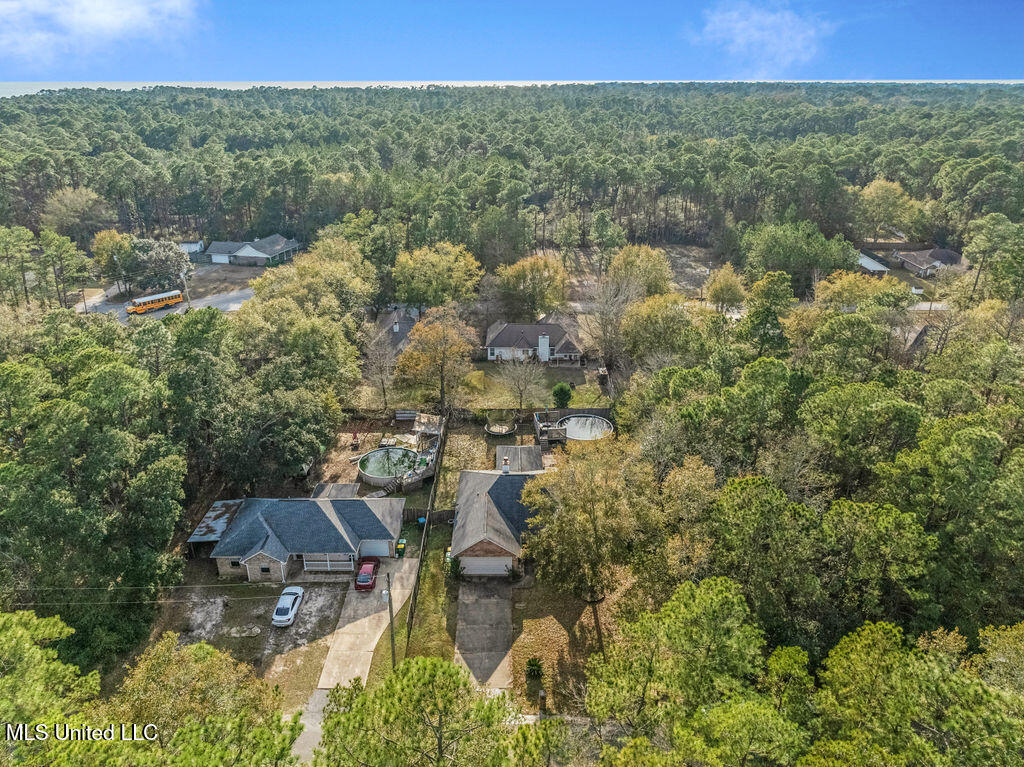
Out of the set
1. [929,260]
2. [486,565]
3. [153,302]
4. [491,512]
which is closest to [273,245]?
[153,302]

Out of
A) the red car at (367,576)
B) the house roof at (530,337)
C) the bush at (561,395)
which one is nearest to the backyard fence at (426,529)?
the red car at (367,576)

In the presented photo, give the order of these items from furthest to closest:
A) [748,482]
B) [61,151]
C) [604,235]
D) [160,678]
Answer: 1. [61,151]
2. [604,235]
3. [748,482]
4. [160,678]

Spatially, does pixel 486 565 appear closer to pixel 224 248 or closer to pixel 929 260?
pixel 224 248

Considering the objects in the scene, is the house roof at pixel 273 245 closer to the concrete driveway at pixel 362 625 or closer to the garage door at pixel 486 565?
the concrete driveway at pixel 362 625

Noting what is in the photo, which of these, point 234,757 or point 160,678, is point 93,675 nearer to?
point 160,678

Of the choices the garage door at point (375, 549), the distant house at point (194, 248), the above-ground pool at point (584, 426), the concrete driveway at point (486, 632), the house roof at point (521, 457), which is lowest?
the concrete driveway at point (486, 632)

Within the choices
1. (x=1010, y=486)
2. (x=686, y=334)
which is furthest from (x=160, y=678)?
(x=686, y=334)

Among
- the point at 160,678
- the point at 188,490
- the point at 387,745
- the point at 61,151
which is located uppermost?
the point at 61,151
